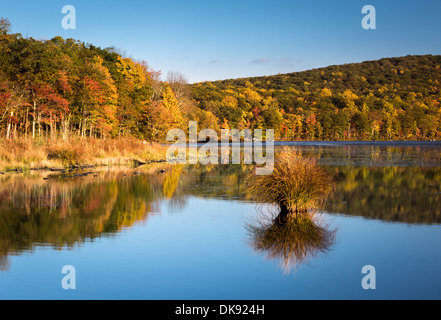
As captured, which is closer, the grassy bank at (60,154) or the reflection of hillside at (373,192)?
the reflection of hillside at (373,192)

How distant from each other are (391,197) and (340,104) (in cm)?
15822

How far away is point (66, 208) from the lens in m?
14.2

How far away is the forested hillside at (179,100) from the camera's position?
37.2 m

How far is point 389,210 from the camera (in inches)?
579

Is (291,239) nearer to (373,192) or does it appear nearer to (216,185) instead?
(373,192)

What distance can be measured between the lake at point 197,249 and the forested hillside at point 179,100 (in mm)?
20196

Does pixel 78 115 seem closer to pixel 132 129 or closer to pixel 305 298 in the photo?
pixel 132 129

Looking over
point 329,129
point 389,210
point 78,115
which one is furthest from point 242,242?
point 329,129

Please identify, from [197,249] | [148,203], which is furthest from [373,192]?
[197,249]

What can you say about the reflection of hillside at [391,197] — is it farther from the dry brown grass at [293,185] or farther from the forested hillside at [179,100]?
the forested hillside at [179,100]

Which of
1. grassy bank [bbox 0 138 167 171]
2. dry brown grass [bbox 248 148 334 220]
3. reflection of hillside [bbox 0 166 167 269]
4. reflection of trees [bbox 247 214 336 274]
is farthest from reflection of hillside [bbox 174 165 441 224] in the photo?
grassy bank [bbox 0 138 167 171]

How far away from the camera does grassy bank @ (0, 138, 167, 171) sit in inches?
1062

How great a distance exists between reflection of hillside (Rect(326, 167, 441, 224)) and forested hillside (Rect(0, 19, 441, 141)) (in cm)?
2224

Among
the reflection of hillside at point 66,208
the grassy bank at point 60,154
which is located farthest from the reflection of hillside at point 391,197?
the grassy bank at point 60,154
